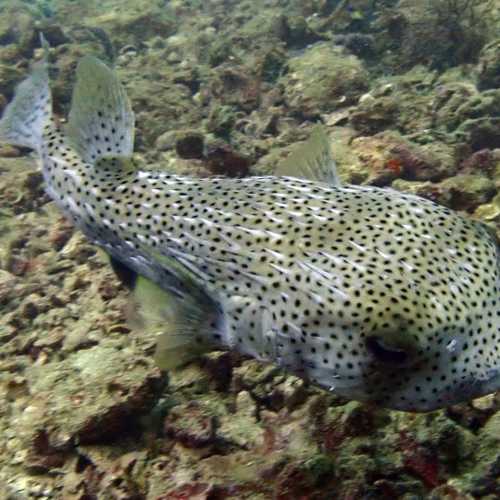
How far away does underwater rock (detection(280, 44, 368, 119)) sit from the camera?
7756 millimetres

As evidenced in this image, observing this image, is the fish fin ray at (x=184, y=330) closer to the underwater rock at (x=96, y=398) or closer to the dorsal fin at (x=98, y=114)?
the underwater rock at (x=96, y=398)

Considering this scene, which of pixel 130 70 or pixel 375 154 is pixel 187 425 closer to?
pixel 375 154

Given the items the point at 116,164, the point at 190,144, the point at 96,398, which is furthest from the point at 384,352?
the point at 190,144

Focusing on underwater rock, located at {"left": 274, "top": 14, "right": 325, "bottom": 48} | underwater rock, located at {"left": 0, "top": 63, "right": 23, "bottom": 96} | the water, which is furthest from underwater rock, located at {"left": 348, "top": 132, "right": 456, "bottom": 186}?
underwater rock, located at {"left": 0, "top": 63, "right": 23, "bottom": 96}

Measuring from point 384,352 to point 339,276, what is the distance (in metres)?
0.43

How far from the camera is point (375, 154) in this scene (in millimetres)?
5598

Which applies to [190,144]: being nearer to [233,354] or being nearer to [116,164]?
[116,164]

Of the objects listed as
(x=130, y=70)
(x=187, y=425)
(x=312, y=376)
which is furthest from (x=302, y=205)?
(x=130, y=70)

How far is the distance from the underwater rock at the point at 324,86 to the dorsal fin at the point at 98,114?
4088 millimetres

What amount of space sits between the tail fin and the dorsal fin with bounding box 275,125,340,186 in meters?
2.37

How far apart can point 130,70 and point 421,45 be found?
5.88 metres

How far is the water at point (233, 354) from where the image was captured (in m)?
→ 2.92

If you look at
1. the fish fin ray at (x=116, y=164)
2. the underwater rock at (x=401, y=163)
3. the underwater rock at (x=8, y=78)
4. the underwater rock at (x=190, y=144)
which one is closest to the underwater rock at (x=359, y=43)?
the underwater rock at (x=190, y=144)

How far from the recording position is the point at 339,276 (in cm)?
262
